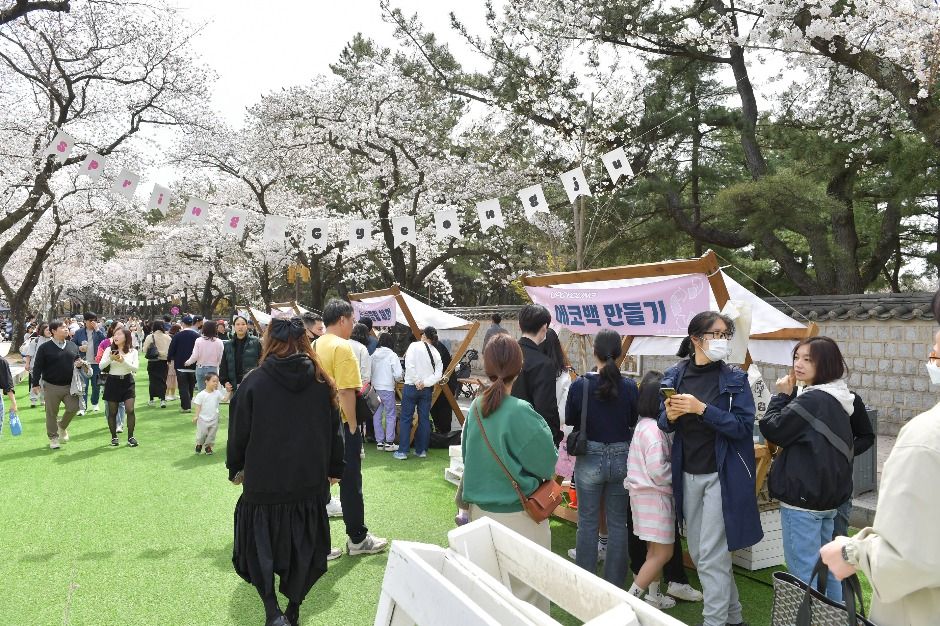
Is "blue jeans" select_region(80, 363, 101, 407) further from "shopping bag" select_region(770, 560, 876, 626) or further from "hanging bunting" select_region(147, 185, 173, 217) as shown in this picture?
"shopping bag" select_region(770, 560, 876, 626)

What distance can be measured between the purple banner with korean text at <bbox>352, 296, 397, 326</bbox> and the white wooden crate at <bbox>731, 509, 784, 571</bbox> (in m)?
6.07

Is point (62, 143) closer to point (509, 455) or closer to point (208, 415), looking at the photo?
point (208, 415)

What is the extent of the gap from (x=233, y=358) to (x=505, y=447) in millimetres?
8322

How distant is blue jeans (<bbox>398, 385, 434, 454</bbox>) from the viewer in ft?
25.5

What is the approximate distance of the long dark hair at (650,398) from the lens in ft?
11.5

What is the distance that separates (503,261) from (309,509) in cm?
1885

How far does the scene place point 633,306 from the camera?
4.59m

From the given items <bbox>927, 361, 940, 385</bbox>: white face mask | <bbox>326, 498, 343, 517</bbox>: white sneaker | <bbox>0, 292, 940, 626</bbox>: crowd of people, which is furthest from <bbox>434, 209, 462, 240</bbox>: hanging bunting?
<bbox>927, 361, 940, 385</bbox>: white face mask

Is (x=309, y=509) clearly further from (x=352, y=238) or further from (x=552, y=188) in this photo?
(x=552, y=188)

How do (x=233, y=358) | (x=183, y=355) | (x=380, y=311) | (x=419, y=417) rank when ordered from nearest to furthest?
(x=419, y=417), (x=380, y=311), (x=233, y=358), (x=183, y=355)

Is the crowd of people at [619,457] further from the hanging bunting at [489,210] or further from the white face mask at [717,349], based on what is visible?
the hanging bunting at [489,210]

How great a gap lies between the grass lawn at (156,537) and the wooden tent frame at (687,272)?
34.1 inches

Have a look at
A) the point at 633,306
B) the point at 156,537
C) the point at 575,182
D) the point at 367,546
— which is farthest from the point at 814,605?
the point at 575,182

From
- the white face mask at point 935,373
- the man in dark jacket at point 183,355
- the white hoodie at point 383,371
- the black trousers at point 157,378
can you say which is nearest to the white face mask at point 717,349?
the white face mask at point 935,373
